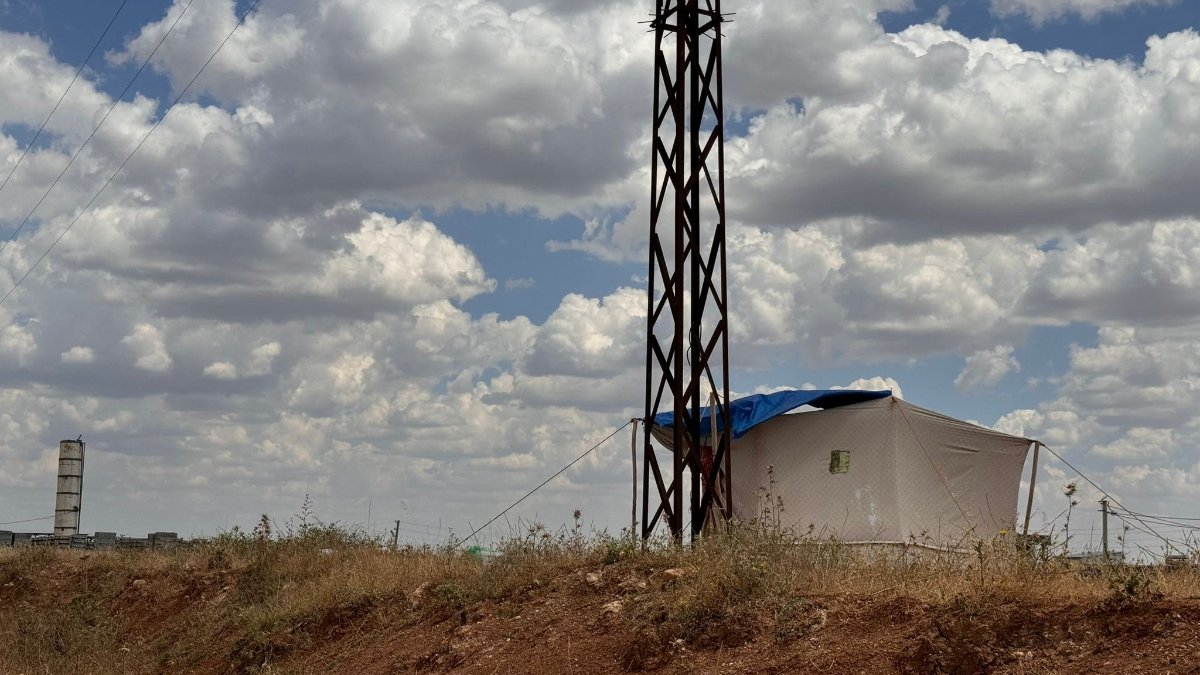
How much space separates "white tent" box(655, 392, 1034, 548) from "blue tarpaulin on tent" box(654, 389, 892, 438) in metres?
0.06

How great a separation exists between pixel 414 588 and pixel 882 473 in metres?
7.25

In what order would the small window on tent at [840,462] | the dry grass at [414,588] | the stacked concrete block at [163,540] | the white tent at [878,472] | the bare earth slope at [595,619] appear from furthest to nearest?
the stacked concrete block at [163,540], the small window on tent at [840,462], the white tent at [878,472], the dry grass at [414,588], the bare earth slope at [595,619]

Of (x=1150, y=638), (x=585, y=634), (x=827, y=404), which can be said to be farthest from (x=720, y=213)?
(x=1150, y=638)

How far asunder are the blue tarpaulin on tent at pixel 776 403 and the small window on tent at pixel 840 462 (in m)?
0.77

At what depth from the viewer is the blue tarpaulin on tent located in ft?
59.5

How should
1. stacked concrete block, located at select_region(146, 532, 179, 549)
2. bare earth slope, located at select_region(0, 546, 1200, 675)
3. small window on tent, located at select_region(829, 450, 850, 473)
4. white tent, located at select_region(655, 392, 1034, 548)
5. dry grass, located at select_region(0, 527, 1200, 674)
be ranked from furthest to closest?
1. stacked concrete block, located at select_region(146, 532, 179, 549)
2. small window on tent, located at select_region(829, 450, 850, 473)
3. white tent, located at select_region(655, 392, 1034, 548)
4. dry grass, located at select_region(0, 527, 1200, 674)
5. bare earth slope, located at select_region(0, 546, 1200, 675)

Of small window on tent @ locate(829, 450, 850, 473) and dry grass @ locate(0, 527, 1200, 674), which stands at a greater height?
small window on tent @ locate(829, 450, 850, 473)

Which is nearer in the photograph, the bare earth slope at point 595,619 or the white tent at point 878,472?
the bare earth slope at point 595,619

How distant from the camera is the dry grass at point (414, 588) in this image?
31.7 ft

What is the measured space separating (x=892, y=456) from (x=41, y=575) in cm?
1573

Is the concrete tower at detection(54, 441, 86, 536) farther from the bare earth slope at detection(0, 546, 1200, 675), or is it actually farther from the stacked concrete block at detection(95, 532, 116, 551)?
the bare earth slope at detection(0, 546, 1200, 675)

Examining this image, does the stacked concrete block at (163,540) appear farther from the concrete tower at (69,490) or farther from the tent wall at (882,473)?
Answer: the tent wall at (882,473)

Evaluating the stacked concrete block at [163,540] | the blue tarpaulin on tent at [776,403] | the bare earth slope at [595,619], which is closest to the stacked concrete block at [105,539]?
the stacked concrete block at [163,540]

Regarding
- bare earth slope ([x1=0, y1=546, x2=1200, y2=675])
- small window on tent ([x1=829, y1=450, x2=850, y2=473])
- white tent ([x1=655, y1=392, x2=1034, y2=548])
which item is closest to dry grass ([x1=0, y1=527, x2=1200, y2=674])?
bare earth slope ([x1=0, y1=546, x2=1200, y2=675])
